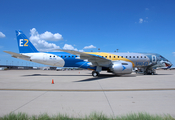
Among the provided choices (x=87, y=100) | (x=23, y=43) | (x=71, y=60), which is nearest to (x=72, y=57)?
(x=71, y=60)

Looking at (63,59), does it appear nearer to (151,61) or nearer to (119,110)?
(151,61)

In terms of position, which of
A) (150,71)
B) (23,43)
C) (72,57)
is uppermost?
(23,43)

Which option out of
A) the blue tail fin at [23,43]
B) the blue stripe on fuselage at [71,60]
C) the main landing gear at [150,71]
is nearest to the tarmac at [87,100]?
the blue stripe on fuselage at [71,60]

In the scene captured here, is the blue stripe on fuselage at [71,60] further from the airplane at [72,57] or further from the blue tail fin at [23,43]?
the blue tail fin at [23,43]

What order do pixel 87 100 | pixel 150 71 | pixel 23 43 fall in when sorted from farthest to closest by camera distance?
1. pixel 150 71
2. pixel 23 43
3. pixel 87 100

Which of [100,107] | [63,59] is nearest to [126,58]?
[63,59]

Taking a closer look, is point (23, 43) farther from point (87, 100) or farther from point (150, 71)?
point (150, 71)

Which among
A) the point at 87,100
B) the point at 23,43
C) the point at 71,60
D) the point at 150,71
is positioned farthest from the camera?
the point at 150,71

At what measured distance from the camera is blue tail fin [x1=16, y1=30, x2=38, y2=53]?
18.8m

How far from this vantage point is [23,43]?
18.9 meters

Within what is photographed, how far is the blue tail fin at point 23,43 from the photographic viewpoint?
18.8 meters

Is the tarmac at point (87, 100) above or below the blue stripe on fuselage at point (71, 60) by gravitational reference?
below

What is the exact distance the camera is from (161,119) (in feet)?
10.4

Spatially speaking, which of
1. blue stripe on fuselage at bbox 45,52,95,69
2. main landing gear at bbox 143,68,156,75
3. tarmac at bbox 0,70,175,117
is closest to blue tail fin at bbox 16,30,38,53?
blue stripe on fuselage at bbox 45,52,95,69
